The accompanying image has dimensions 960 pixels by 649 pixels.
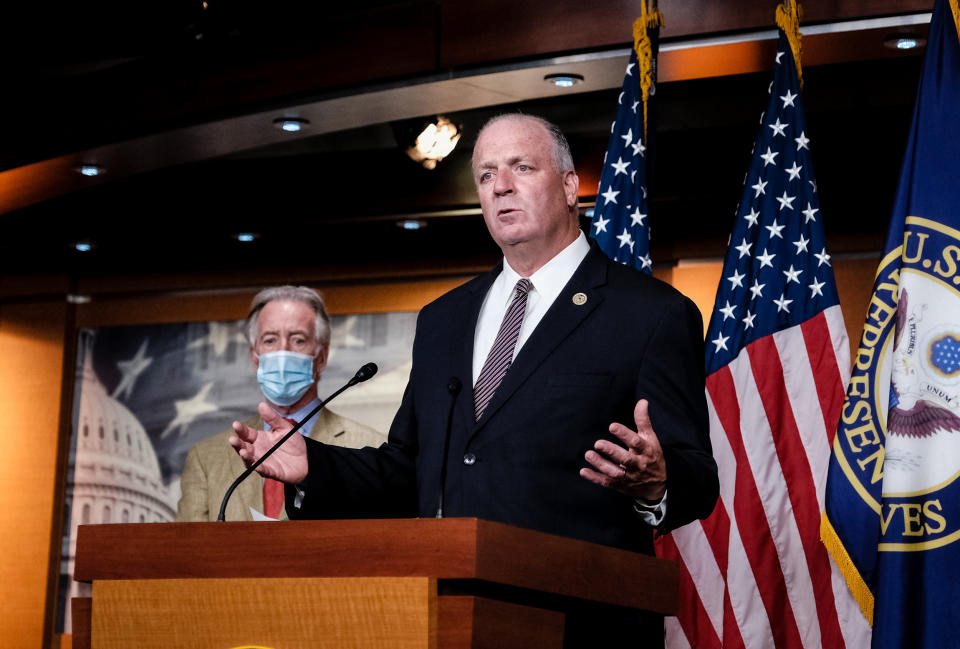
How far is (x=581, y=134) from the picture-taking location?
18.2 ft

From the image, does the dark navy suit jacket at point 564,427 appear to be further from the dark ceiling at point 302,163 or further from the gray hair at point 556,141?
the dark ceiling at point 302,163

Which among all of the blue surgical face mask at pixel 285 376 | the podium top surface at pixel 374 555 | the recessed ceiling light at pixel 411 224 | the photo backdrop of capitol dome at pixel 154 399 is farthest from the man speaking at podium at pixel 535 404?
the photo backdrop of capitol dome at pixel 154 399

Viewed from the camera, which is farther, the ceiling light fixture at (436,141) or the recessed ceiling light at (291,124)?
the ceiling light fixture at (436,141)

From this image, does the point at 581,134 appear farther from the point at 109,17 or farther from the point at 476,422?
the point at 476,422

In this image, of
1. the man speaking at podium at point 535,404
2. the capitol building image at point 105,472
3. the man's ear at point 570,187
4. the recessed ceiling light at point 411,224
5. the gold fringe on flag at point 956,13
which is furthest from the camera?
the capitol building image at point 105,472

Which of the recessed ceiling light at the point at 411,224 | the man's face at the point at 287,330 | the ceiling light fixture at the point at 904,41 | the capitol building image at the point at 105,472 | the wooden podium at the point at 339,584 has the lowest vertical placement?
the wooden podium at the point at 339,584

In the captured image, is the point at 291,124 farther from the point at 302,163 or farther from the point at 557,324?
the point at 557,324

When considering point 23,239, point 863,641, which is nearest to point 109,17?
point 23,239

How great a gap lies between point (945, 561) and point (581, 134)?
310cm

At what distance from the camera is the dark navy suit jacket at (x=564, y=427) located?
224cm

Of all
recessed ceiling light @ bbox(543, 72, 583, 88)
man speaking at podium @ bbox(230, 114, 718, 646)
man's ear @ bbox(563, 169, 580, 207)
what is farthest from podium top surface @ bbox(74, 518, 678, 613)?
recessed ceiling light @ bbox(543, 72, 583, 88)

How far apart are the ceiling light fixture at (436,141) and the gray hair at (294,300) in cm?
132

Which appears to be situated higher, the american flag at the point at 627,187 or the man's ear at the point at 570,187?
the american flag at the point at 627,187

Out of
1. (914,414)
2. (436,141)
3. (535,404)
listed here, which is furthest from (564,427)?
(436,141)
